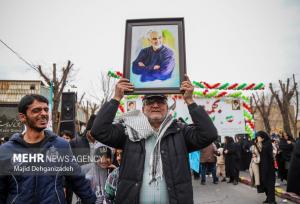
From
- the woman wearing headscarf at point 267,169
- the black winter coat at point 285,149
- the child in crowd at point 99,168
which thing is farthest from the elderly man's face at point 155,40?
the black winter coat at point 285,149

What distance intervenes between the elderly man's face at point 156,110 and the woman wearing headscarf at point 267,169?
6.37 meters

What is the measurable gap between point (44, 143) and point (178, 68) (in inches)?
61.4

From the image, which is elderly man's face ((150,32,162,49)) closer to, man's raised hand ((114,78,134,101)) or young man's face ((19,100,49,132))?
man's raised hand ((114,78,134,101))

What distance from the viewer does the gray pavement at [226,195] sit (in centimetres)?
882

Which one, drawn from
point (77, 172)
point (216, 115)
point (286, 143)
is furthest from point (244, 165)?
point (77, 172)

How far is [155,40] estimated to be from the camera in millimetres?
3098

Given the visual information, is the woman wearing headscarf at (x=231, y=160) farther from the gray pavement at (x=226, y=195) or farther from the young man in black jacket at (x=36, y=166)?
the young man in black jacket at (x=36, y=166)

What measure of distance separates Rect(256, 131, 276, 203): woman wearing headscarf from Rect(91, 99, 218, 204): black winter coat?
6.19 metres

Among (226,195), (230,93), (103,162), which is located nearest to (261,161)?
(226,195)

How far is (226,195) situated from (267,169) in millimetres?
1975

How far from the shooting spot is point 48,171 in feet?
9.90

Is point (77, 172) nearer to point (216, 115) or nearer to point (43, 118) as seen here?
point (43, 118)

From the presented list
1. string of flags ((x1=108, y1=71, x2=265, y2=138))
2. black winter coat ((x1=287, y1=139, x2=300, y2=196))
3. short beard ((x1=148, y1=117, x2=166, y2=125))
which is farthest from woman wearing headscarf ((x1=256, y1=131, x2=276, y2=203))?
short beard ((x1=148, y1=117, x2=166, y2=125))

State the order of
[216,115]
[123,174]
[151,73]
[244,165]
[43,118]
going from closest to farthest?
[123,174], [151,73], [43,118], [216,115], [244,165]
